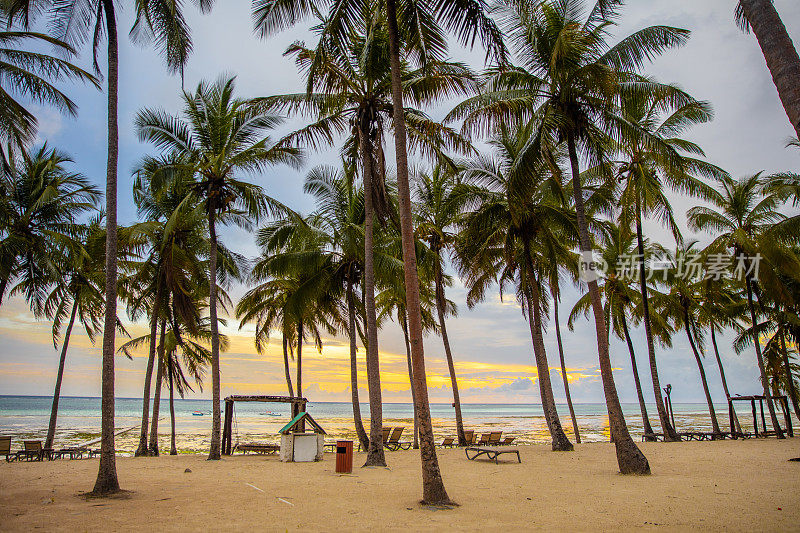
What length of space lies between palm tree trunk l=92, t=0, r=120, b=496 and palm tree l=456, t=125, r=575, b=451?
11114 mm

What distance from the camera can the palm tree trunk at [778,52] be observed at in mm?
4672

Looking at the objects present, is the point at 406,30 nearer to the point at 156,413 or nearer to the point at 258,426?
the point at 156,413

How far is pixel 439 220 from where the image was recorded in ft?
70.0

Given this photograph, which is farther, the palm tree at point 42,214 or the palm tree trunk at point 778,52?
the palm tree at point 42,214

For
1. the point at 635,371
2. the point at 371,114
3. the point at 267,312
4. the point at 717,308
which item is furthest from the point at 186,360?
the point at 717,308

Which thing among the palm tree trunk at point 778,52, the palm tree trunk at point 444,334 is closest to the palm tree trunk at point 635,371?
the palm tree trunk at point 444,334

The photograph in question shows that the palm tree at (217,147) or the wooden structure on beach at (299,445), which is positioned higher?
the palm tree at (217,147)

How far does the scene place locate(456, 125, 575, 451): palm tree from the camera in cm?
1788

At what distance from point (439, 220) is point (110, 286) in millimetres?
14398

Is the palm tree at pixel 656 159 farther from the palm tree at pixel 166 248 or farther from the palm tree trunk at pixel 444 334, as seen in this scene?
the palm tree at pixel 166 248

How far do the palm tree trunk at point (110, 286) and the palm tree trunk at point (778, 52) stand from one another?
968 cm

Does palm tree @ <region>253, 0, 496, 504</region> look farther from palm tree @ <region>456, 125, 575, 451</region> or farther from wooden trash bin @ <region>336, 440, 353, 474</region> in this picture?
palm tree @ <region>456, 125, 575, 451</region>

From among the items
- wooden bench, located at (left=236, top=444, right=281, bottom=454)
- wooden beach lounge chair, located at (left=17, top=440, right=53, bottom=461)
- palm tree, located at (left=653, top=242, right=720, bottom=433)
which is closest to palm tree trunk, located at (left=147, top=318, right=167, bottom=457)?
wooden bench, located at (left=236, top=444, right=281, bottom=454)

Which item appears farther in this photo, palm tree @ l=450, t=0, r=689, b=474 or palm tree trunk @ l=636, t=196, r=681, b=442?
palm tree trunk @ l=636, t=196, r=681, b=442
